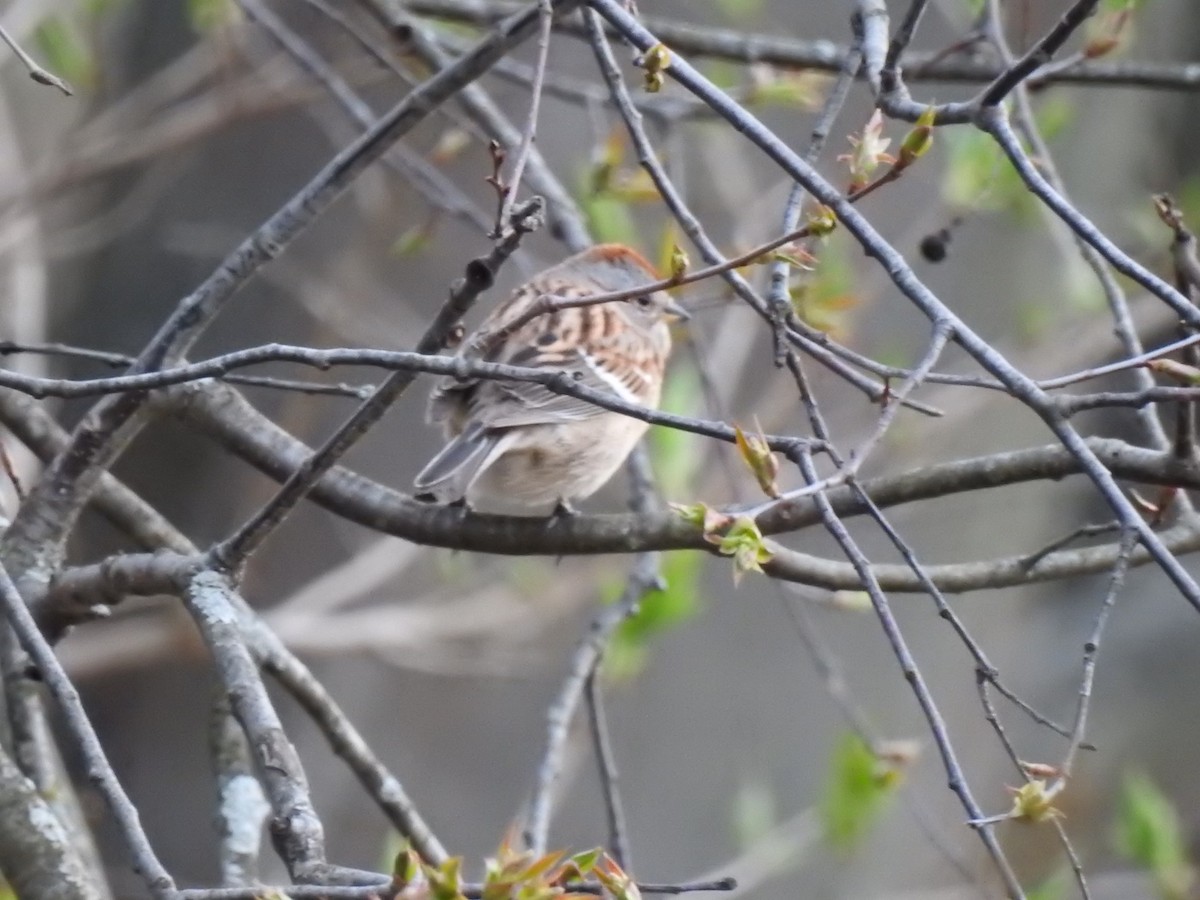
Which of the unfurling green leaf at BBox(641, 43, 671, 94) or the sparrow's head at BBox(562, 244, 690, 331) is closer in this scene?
the unfurling green leaf at BBox(641, 43, 671, 94)

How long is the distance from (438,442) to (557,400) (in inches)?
46.8

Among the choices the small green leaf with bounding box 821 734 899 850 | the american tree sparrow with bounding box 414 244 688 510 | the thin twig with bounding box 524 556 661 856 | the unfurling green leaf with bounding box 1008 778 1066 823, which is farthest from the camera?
the small green leaf with bounding box 821 734 899 850

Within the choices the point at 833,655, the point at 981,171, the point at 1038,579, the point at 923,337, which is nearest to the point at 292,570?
the point at 833,655

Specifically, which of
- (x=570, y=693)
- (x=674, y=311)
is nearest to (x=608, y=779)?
(x=570, y=693)

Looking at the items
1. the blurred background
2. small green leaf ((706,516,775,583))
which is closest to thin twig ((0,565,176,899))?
small green leaf ((706,516,775,583))

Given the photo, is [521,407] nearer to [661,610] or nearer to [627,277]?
[661,610]

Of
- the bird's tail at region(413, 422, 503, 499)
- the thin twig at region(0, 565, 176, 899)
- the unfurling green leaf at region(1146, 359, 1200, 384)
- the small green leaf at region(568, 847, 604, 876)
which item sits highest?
the bird's tail at region(413, 422, 503, 499)

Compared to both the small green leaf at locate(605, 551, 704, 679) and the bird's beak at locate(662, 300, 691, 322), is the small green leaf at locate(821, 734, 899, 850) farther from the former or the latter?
the bird's beak at locate(662, 300, 691, 322)

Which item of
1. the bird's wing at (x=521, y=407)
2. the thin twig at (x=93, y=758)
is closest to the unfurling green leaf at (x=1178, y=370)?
the thin twig at (x=93, y=758)

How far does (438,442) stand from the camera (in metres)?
3.74

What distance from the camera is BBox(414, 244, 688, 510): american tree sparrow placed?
2.45 m

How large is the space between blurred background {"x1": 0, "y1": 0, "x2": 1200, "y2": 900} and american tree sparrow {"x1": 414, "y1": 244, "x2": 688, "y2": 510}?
0.61 m

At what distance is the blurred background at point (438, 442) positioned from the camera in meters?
3.81

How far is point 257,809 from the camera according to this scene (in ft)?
5.73
